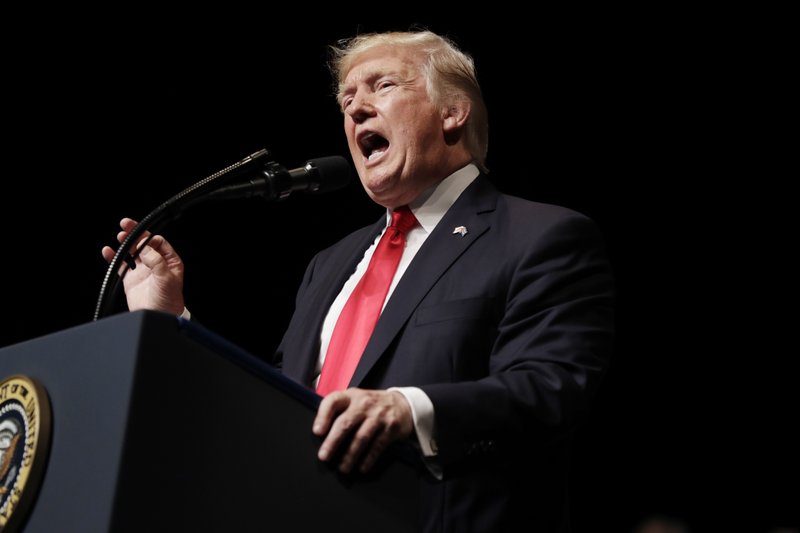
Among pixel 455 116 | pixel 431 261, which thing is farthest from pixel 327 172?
pixel 455 116

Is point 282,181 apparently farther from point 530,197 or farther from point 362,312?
point 530,197

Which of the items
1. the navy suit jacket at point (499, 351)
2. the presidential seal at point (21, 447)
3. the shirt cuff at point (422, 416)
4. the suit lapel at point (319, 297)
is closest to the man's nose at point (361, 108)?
the suit lapel at point (319, 297)

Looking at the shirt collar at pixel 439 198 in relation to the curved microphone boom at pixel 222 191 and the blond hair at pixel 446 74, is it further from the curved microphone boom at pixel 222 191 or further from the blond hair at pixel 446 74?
the curved microphone boom at pixel 222 191

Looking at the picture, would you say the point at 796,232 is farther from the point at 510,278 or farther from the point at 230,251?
the point at 510,278

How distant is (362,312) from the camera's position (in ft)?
6.35

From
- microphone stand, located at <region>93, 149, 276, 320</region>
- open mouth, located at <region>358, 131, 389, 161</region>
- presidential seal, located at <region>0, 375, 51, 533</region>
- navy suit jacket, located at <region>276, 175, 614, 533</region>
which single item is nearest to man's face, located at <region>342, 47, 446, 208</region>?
open mouth, located at <region>358, 131, 389, 161</region>

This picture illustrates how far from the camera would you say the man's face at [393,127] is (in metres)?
2.21

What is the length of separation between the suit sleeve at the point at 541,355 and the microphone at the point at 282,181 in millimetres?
373

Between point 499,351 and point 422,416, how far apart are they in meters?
0.43

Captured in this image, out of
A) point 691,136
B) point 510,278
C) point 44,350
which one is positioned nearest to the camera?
point 44,350

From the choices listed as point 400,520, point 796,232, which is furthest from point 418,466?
point 796,232

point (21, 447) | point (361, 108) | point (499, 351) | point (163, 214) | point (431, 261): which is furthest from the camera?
point (361, 108)

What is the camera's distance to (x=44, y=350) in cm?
115

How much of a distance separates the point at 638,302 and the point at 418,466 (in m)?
3.44
